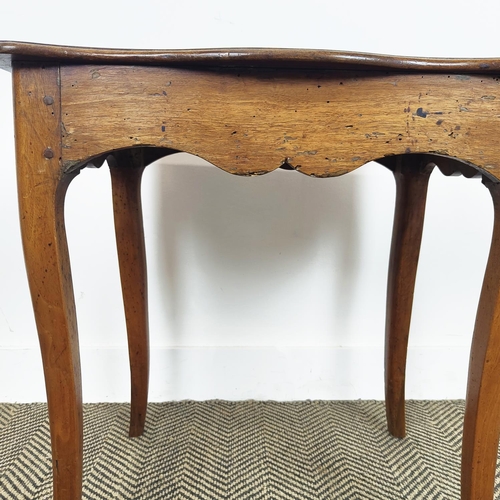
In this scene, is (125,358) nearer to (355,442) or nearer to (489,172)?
(355,442)

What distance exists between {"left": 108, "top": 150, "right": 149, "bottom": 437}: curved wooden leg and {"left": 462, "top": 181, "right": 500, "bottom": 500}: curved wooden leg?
2.05 feet

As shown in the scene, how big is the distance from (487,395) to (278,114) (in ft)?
1.46

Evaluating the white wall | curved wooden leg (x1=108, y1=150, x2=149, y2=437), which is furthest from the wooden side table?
the white wall

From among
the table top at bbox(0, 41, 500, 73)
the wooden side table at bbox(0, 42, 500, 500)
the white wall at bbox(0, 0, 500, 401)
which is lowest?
the white wall at bbox(0, 0, 500, 401)

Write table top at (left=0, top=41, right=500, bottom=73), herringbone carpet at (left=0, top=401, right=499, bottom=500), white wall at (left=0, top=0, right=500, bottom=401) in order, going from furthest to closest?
white wall at (left=0, top=0, right=500, bottom=401), herringbone carpet at (left=0, top=401, right=499, bottom=500), table top at (left=0, top=41, right=500, bottom=73)

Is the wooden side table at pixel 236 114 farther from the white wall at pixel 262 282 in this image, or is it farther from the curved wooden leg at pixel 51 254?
the white wall at pixel 262 282

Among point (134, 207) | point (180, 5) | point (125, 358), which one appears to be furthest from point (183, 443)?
point (180, 5)

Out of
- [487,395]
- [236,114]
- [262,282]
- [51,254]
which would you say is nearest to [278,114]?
[236,114]

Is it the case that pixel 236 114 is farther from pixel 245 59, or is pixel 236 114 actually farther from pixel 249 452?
pixel 249 452

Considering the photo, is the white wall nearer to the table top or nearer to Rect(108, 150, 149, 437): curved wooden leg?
Rect(108, 150, 149, 437): curved wooden leg

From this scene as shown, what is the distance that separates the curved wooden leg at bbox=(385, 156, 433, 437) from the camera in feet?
3.02

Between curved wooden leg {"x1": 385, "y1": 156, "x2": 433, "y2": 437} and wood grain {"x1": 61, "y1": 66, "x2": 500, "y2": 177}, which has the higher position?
wood grain {"x1": 61, "y1": 66, "x2": 500, "y2": 177}

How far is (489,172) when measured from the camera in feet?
1.88

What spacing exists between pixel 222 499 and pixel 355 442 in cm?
34
